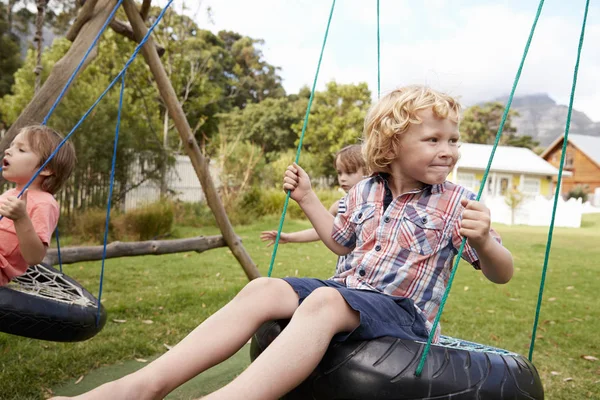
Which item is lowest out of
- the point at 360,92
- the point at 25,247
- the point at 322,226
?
the point at 25,247

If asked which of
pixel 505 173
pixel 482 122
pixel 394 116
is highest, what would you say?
pixel 482 122

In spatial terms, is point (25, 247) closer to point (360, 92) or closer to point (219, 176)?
point (219, 176)

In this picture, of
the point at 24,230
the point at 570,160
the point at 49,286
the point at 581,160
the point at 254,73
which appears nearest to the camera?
the point at 24,230

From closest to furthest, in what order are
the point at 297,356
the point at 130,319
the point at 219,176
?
the point at 297,356
the point at 130,319
the point at 219,176

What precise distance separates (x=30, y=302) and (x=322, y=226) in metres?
1.28

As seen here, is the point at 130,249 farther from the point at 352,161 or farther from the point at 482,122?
the point at 482,122

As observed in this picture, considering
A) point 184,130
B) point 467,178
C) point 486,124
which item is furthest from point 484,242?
point 486,124

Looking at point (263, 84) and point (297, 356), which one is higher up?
point (263, 84)

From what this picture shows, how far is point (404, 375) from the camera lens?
1.43m

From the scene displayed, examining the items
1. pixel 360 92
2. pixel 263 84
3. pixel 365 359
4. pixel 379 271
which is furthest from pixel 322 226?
pixel 263 84

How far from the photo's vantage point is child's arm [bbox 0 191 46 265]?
2.08 metres

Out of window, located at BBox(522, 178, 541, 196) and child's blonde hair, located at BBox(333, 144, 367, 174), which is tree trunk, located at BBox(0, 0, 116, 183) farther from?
window, located at BBox(522, 178, 541, 196)

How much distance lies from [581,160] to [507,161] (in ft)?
32.4

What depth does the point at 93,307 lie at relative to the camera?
2.55m
